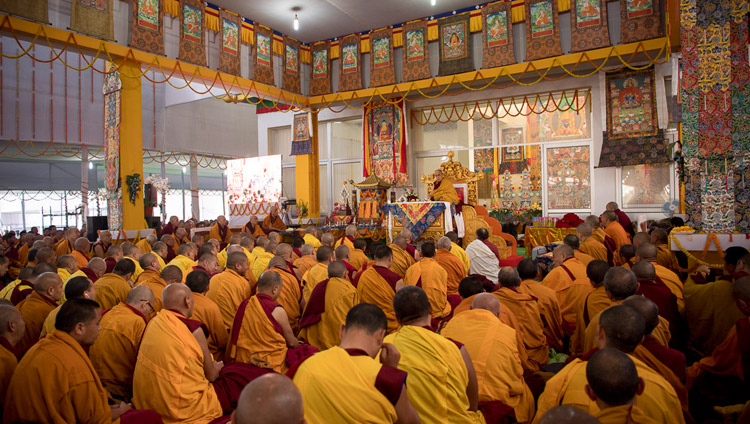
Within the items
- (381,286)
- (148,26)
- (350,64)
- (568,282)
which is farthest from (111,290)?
(350,64)

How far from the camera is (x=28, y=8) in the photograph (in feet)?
27.8

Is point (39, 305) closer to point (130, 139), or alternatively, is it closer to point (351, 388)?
point (351, 388)

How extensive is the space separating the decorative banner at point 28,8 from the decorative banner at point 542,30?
10438 mm

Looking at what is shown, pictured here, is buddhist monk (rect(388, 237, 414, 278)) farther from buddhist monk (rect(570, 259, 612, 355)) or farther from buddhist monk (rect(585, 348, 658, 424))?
buddhist monk (rect(585, 348, 658, 424))

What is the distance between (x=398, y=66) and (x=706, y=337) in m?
11.3

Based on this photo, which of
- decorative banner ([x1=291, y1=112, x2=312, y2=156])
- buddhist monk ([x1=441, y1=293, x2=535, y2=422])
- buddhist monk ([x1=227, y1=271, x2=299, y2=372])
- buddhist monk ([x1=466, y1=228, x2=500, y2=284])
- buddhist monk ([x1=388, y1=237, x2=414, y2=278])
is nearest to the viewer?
buddhist monk ([x1=441, y1=293, x2=535, y2=422])

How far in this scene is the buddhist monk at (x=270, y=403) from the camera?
120cm

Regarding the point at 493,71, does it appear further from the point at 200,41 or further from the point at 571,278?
the point at 571,278

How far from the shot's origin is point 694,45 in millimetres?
5344

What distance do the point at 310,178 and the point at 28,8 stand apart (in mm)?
8468

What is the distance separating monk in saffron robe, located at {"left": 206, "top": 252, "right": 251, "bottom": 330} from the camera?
423 cm

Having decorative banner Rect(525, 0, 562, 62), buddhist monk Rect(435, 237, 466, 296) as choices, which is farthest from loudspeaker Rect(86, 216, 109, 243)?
decorative banner Rect(525, 0, 562, 62)

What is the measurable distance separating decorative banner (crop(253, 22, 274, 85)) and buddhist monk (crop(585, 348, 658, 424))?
42.2ft

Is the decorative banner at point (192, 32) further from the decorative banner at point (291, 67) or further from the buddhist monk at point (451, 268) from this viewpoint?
the buddhist monk at point (451, 268)
